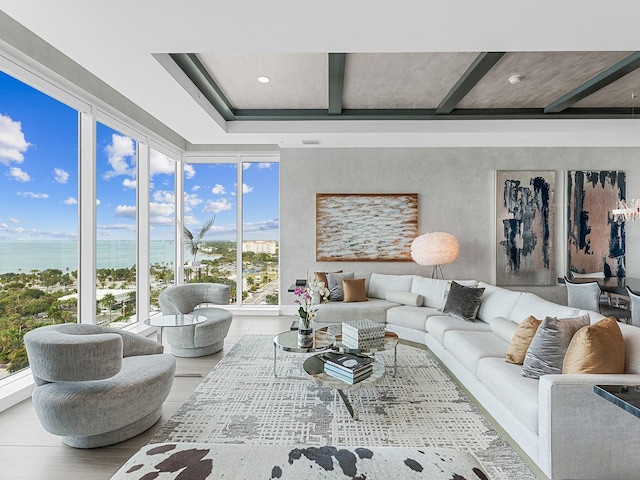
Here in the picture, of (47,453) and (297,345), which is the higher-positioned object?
(297,345)

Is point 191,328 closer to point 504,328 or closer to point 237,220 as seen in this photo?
point 237,220

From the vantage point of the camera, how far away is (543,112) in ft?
15.9

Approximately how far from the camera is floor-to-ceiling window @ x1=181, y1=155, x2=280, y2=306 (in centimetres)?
630

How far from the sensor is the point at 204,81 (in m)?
3.74

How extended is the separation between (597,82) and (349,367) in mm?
3935

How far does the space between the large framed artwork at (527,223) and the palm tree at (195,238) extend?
4.87 metres

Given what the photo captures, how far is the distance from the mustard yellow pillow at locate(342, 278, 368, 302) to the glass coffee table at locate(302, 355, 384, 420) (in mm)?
2209

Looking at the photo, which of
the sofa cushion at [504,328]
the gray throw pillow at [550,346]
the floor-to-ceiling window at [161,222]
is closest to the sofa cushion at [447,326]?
the sofa cushion at [504,328]

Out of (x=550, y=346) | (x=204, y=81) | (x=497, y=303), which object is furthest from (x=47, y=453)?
(x=497, y=303)

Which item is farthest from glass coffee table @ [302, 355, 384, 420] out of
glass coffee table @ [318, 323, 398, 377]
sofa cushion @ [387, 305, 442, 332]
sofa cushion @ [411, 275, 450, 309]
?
sofa cushion @ [411, 275, 450, 309]

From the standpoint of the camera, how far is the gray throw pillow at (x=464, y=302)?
13.4ft

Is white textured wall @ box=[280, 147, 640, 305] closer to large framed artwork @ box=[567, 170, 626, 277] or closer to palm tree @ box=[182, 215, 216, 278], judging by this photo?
large framed artwork @ box=[567, 170, 626, 277]

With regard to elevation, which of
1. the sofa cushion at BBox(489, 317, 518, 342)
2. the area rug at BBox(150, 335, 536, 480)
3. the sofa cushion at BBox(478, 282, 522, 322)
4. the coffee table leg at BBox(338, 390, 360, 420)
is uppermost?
the sofa cushion at BBox(478, 282, 522, 322)

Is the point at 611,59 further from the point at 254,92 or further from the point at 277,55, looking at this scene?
the point at 254,92
